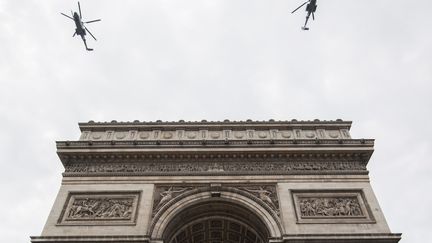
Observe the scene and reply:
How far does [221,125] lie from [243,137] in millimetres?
1489

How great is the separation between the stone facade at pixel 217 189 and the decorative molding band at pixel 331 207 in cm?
4

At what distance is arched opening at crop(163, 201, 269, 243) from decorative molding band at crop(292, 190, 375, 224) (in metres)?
1.97

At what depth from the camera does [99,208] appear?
634 inches

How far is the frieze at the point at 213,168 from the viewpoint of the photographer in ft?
56.6

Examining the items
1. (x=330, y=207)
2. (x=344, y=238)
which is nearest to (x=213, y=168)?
(x=330, y=207)

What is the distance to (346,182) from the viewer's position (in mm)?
16859

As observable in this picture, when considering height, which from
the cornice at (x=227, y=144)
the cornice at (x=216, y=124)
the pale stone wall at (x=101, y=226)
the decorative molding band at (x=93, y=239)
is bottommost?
the decorative molding band at (x=93, y=239)

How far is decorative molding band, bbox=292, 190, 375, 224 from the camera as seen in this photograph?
15430mm

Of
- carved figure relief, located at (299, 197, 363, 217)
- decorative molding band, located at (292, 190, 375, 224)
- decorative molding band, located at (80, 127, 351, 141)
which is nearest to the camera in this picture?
decorative molding band, located at (292, 190, 375, 224)

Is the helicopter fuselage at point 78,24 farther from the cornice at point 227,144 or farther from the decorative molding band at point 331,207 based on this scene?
the decorative molding band at point 331,207

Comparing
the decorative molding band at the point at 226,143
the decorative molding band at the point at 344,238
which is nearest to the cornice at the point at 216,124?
the decorative molding band at the point at 226,143

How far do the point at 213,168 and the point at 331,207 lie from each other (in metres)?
5.69

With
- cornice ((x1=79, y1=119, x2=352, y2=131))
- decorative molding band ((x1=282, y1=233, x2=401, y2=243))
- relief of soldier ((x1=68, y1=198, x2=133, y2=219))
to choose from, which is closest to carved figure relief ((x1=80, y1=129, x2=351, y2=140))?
cornice ((x1=79, y1=119, x2=352, y2=131))

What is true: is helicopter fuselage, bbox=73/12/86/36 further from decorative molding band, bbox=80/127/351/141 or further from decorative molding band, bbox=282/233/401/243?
decorative molding band, bbox=282/233/401/243
